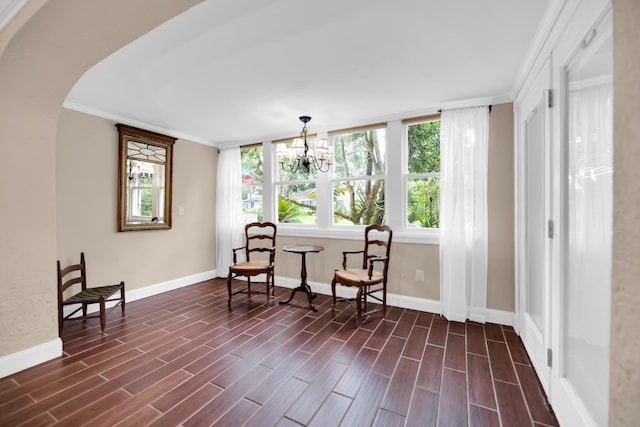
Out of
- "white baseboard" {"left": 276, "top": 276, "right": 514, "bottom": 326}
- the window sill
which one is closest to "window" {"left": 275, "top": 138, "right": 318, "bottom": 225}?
the window sill

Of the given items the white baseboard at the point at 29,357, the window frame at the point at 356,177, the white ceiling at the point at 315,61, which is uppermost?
the white ceiling at the point at 315,61

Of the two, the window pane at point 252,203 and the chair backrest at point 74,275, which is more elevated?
the window pane at point 252,203

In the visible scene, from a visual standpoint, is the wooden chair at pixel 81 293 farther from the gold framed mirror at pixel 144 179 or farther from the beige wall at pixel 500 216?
the beige wall at pixel 500 216

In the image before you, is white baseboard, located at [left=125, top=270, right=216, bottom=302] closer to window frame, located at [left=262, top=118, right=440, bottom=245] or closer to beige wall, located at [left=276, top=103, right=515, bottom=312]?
window frame, located at [left=262, top=118, right=440, bottom=245]

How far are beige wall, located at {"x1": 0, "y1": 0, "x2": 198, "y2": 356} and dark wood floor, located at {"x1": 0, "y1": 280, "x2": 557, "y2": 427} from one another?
0.51m

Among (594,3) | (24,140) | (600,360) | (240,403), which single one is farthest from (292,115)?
(600,360)

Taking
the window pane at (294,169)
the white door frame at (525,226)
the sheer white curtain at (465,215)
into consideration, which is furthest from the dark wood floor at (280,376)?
the window pane at (294,169)

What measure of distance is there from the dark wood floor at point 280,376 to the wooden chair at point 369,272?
264 millimetres

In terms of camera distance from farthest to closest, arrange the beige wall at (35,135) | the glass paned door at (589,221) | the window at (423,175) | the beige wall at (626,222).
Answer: the window at (423,175), the beige wall at (35,135), the glass paned door at (589,221), the beige wall at (626,222)

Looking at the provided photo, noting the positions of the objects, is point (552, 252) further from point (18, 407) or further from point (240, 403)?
point (18, 407)

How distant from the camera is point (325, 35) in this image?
185 cm

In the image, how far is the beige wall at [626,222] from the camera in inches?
29.5

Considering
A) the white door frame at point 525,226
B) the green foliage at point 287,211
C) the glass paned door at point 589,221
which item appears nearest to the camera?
the glass paned door at point 589,221

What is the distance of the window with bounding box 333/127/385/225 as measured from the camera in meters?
3.70
